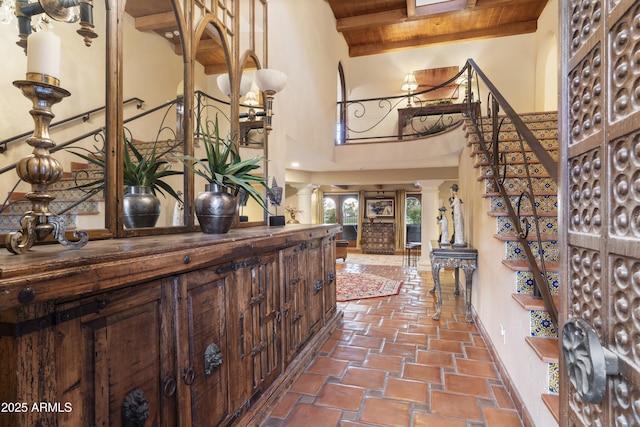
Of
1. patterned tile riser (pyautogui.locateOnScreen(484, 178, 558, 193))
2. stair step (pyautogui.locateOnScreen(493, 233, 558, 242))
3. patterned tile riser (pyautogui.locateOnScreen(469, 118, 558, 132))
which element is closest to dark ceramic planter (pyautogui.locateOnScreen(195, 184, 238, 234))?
stair step (pyautogui.locateOnScreen(493, 233, 558, 242))

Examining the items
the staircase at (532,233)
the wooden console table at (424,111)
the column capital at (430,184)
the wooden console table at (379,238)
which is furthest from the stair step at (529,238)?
the wooden console table at (379,238)

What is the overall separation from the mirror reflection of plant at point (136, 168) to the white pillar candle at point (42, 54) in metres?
0.50

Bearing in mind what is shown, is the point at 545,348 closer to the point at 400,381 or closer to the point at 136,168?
the point at 400,381

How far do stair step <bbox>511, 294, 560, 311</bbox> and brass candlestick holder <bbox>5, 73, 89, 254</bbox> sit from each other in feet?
6.79

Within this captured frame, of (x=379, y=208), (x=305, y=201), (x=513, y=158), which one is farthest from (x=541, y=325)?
(x=379, y=208)

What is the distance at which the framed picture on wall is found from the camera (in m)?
11.4

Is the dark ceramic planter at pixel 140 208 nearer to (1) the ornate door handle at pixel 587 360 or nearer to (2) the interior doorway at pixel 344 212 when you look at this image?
(1) the ornate door handle at pixel 587 360

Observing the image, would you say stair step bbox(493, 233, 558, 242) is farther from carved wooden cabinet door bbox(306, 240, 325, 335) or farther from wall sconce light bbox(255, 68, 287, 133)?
wall sconce light bbox(255, 68, 287, 133)

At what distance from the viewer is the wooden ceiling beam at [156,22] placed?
5.43 ft

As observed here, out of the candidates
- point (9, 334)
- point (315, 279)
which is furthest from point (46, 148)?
point (315, 279)

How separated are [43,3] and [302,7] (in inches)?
157

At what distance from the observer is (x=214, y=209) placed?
1.65 m

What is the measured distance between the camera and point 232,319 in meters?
1.48

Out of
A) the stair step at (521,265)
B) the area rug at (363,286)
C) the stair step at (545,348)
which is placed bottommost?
the area rug at (363,286)
